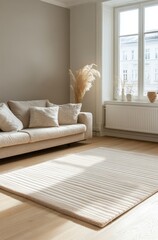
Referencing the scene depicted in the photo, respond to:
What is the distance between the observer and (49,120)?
4.55m

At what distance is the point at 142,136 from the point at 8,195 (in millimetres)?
3380

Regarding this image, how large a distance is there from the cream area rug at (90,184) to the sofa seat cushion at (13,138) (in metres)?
0.45

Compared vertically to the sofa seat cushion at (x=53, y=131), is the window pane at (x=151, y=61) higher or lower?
higher

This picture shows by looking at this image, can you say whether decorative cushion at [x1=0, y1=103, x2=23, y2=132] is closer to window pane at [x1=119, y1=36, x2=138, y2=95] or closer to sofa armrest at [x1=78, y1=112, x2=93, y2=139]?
sofa armrest at [x1=78, y1=112, x2=93, y2=139]

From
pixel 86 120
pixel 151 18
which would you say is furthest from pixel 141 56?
pixel 86 120

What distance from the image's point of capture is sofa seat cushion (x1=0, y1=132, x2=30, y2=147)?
3.71 metres

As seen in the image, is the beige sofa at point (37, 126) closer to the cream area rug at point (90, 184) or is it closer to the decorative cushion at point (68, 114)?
the decorative cushion at point (68, 114)

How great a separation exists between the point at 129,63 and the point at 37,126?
2.39m

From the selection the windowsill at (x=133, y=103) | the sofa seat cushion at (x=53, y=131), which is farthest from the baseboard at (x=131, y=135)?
the sofa seat cushion at (x=53, y=131)

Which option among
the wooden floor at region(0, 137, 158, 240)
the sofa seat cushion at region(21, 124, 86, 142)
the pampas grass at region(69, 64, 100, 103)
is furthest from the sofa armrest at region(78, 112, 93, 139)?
the wooden floor at region(0, 137, 158, 240)

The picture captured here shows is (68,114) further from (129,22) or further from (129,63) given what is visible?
(129,22)

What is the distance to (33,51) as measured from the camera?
5.42m

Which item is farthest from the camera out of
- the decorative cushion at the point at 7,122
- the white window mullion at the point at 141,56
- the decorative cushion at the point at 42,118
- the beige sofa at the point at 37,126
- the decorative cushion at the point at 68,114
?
the white window mullion at the point at 141,56

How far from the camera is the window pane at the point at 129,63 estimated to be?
5703mm
